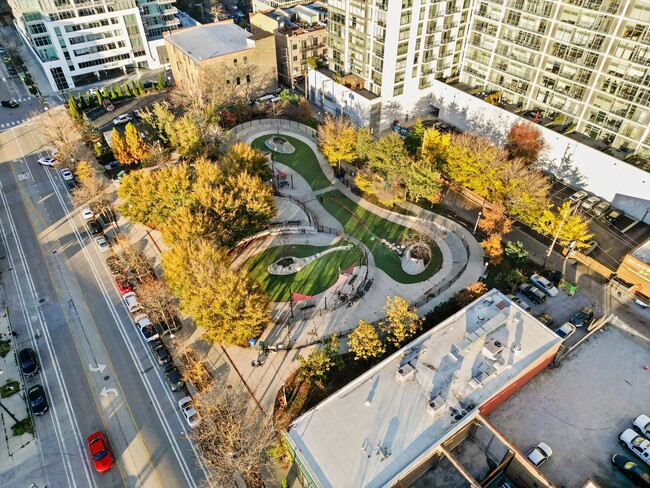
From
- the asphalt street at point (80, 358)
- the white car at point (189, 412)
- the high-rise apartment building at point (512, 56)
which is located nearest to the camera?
the asphalt street at point (80, 358)

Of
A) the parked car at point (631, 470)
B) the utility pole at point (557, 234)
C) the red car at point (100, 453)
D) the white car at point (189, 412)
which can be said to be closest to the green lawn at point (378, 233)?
the utility pole at point (557, 234)

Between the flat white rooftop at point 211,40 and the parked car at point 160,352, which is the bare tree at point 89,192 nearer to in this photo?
the parked car at point 160,352

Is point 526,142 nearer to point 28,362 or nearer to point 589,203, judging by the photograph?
point 589,203

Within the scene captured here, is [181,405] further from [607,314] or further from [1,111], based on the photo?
[1,111]

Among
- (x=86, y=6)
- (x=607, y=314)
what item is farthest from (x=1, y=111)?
(x=607, y=314)

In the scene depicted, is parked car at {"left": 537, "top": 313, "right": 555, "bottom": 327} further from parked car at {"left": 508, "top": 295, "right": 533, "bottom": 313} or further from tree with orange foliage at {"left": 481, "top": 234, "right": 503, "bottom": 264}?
tree with orange foliage at {"left": 481, "top": 234, "right": 503, "bottom": 264}

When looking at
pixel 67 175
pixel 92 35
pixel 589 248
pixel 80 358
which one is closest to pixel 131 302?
pixel 80 358
